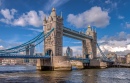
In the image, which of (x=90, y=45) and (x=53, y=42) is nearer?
(x=53, y=42)

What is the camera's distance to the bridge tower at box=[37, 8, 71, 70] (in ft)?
265

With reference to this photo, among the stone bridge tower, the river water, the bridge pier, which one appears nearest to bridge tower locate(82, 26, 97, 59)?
the stone bridge tower

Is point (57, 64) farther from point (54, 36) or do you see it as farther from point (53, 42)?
point (54, 36)

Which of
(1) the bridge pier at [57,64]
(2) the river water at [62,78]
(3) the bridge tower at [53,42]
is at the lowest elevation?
(2) the river water at [62,78]

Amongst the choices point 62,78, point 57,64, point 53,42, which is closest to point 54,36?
point 53,42

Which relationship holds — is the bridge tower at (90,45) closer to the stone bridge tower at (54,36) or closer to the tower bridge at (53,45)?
the tower bridge at (53,45)

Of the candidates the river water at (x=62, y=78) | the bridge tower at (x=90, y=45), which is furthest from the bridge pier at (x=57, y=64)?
the bridge tower at (x=90, y=45)

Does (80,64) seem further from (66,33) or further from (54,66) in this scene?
(54,66)

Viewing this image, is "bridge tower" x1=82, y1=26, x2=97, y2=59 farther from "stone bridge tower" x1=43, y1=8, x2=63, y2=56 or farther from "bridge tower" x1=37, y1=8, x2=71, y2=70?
"bridge tower" x1=37, y1=8, x2=71, y2=70

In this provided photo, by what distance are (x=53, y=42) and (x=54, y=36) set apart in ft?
8.59

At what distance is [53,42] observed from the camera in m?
87.2

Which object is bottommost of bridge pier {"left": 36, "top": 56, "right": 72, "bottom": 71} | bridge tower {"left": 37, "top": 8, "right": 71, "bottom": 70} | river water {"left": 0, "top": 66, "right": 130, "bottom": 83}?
river water {"left": 0, "top": 66, "right": 130, "bottom": 83}

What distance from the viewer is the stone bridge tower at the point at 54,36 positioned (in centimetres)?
8731

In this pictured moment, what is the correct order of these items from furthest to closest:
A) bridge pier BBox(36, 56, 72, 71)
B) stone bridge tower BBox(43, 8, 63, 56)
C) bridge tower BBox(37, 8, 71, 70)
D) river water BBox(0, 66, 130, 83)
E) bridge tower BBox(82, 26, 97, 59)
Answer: bridge tower BBox(82, 26, 97, 59) → stone bridge tower BBox(43, 8, 63, 56) → bridge tower BBox(37, 8, 71, 70) → bridge pier BBox(36, 56, 72, 71) → river water BBox(0, 66, 130, 83)
